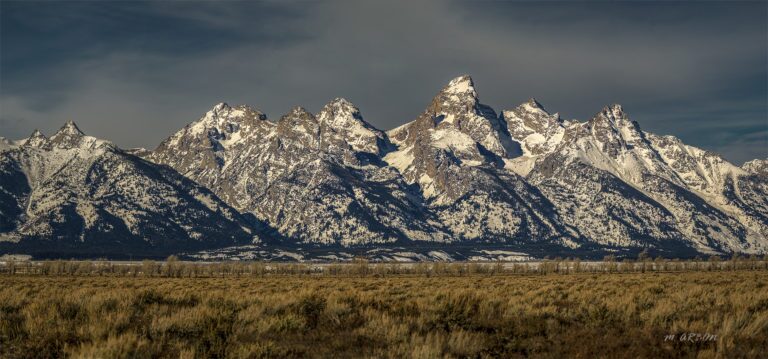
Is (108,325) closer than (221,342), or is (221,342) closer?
(221,342)

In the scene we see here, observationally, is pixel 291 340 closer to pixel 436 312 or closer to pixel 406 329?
pixel 406 329

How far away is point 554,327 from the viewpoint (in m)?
20.7

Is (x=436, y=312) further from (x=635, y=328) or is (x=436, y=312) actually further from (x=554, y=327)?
(x=635, y=328)

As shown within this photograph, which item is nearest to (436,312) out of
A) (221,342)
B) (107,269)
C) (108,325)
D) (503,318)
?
(503,318)

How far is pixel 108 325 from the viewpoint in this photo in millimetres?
18297

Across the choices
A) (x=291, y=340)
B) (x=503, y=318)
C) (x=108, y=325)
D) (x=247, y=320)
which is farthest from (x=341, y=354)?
(x=503, y=318)

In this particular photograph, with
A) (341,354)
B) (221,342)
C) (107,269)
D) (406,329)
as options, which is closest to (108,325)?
(221,342)

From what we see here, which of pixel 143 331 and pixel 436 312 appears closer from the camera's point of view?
pixel 143 331

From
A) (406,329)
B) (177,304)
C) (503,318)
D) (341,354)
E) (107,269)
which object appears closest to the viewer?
(341,354)

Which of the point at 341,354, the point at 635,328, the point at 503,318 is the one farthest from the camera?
the point at 503,318

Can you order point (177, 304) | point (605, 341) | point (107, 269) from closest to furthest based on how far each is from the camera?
point (605, 341), point (177, 304), point (107, 269)

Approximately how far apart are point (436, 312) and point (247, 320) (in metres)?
6.35

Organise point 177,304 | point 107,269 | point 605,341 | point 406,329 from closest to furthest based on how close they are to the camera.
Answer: point 605,341 → point 406,329 → point 177,304 → point 107,269

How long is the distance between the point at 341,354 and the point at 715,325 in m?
12.1
